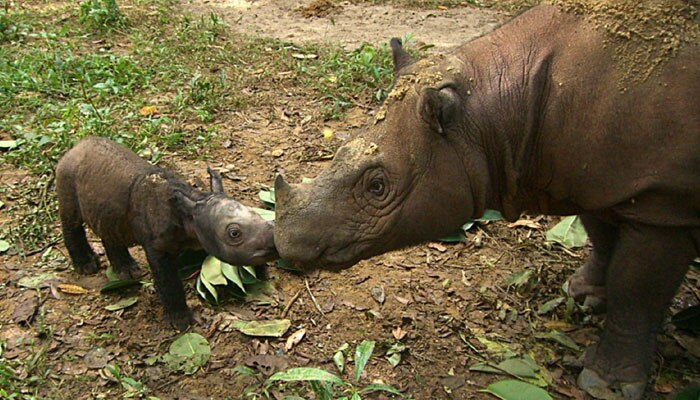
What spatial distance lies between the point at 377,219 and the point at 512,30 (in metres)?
1.38

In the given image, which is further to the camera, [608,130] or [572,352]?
[572,352]

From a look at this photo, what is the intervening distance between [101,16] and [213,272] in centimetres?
578

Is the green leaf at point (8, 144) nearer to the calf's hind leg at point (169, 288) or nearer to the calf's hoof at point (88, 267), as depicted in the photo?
the calf's hoof at point (88, 267)

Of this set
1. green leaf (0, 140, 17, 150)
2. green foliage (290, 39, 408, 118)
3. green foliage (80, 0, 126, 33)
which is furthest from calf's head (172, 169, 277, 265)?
green foliage (80, 0, 126, 33)

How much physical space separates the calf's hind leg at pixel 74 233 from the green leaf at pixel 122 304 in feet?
1.44

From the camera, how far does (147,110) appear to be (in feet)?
25.1

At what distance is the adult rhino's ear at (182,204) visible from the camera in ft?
16.7

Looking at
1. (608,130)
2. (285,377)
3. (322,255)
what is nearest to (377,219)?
(322,255)

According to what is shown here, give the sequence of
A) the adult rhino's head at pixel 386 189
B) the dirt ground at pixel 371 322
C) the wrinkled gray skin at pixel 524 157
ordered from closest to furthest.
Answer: the wrinkled gray skin at pixel 524 157 < the adult rhino's head at pixel 386 189 < the dirt ground at pixel 371 322

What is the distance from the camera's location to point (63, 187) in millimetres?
5461

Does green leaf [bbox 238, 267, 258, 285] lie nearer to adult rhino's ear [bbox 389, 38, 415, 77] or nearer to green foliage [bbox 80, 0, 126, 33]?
adult rhino's ear [bbox 389, 38, 415, 77]

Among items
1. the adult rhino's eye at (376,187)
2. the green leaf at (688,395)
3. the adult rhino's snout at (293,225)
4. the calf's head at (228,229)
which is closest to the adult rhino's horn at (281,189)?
the adult rhino's snout at (293,225)

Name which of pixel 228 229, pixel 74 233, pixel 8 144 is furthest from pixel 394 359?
pixel 8 144

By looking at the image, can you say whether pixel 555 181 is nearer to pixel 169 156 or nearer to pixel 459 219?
pixel 459 219
